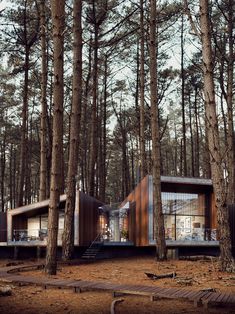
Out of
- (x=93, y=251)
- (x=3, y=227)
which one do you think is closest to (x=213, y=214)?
(x=93, y=251)

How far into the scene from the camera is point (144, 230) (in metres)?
20.8

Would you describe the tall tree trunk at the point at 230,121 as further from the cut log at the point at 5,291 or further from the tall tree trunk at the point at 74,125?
the cut log at the point at 5,291

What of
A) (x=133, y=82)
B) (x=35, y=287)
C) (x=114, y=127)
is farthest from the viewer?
(x=114, y=127)

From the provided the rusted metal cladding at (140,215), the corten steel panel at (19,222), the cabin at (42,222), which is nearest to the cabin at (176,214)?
the rusted metal cladding at (140,215)

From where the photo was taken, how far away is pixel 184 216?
21969mm

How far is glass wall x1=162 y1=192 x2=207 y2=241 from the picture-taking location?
71.0 feet

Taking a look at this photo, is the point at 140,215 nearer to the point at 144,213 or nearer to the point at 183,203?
the point at 144,213

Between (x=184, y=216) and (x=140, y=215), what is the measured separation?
93.1 inches

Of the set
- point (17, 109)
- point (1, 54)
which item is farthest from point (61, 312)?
point (17, 109)

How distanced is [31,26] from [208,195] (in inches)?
573

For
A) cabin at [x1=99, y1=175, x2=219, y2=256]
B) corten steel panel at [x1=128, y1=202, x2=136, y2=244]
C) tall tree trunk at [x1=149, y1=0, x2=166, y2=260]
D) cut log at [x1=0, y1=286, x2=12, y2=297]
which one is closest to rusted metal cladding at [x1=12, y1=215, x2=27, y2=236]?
cabin at [x1=99, y1=175, x2=219, y2=256]

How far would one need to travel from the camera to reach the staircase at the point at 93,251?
2006 centimetres

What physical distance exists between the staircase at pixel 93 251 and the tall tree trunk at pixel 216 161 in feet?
27.9

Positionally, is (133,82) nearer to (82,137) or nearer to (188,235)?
(82,137)
